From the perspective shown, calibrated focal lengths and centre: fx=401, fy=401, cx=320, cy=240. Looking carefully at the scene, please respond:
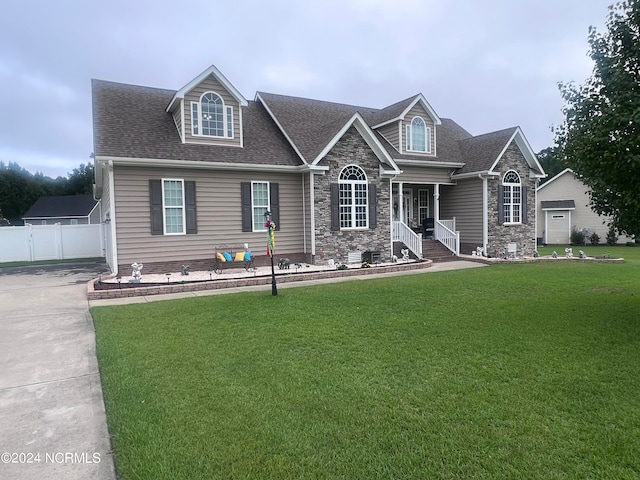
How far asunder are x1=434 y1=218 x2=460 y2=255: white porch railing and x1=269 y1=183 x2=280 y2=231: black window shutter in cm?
810

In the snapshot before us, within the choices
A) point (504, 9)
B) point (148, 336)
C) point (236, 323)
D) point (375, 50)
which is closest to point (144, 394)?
point (148, 336)

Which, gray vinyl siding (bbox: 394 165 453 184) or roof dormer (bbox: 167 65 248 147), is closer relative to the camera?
roof dormer (bbox: 167 65 248 147)

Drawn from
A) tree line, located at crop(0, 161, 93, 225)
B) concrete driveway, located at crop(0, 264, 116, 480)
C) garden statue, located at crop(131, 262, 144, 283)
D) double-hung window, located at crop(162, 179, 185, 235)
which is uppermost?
tree line, located at crop(0, 161, 93, 225)

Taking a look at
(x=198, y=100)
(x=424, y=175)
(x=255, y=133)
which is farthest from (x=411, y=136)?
(x=198, y=100)

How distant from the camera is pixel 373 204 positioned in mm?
15648

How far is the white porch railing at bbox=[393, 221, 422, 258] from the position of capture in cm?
1672

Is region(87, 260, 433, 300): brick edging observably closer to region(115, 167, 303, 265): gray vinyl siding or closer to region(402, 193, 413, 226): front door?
region(115, 167, 303, 265): gray vinyl siding

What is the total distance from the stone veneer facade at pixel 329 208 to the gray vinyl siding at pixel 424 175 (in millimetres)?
2254

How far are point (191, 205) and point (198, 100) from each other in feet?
12.0

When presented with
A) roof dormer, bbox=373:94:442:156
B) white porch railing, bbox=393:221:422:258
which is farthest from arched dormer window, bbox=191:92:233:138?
white porch railing, bbox=393:221:422:258

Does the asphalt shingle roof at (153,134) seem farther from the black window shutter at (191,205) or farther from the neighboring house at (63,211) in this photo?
the neighboring house at (63,211)

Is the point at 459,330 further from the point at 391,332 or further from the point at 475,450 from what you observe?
the point at 475,450

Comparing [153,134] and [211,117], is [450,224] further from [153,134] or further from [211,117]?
[153,134]

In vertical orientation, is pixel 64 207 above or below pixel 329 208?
above
